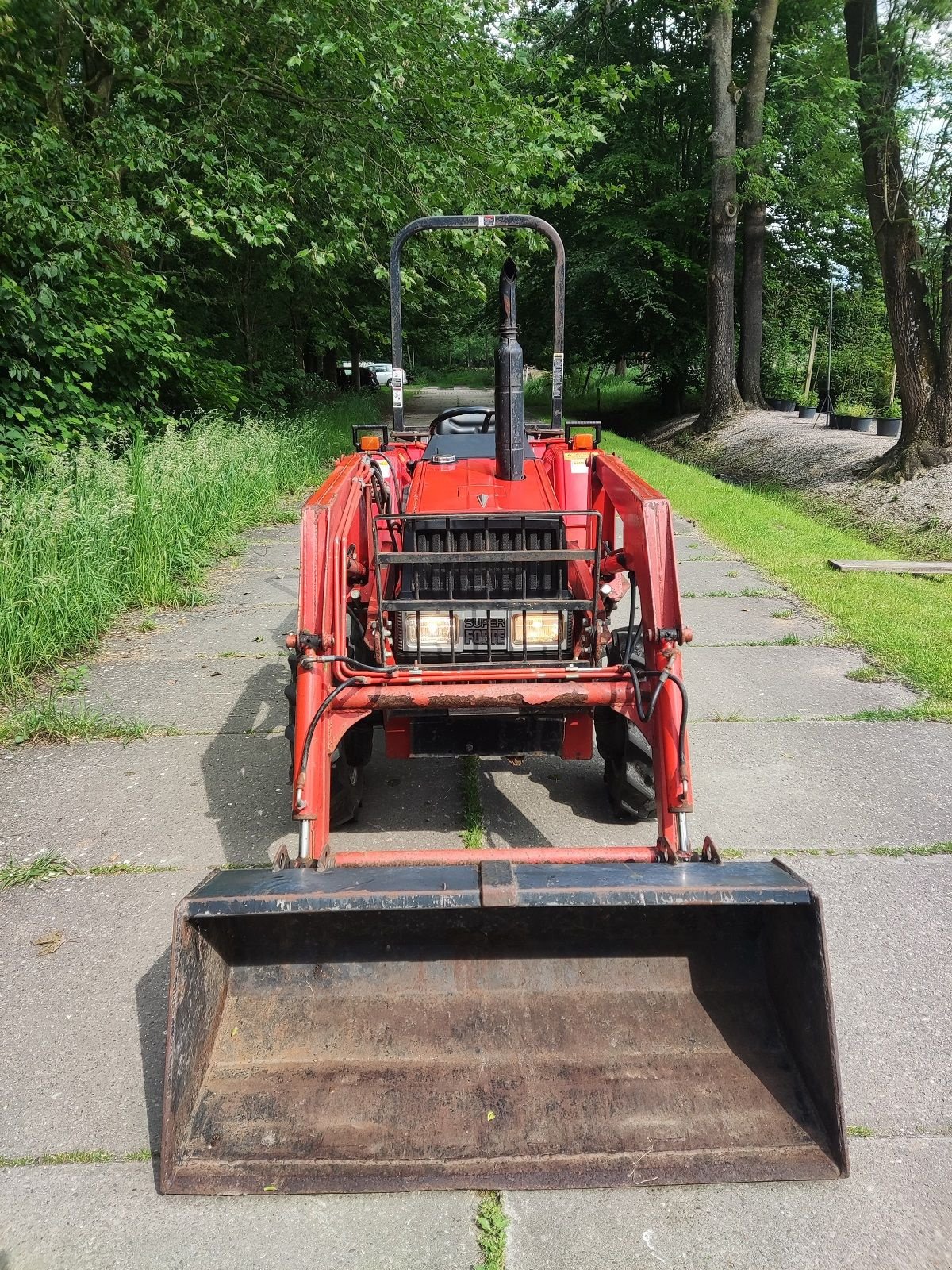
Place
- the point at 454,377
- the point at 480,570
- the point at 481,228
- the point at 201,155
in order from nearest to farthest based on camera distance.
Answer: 1. the point at 480,570
2. the point at 481,228
3. the point at 201,155
4. the point at 454,377

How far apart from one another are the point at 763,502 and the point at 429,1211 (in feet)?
36.4

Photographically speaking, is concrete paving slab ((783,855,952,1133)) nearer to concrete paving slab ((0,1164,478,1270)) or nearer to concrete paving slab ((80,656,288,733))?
concrete paving slab ((0,1164,478,1270))

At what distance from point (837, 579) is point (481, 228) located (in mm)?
4868

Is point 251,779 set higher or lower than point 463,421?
lower

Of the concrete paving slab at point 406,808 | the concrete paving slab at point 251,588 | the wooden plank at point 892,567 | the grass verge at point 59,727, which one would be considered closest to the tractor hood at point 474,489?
the concrete paving slab at point 406,808

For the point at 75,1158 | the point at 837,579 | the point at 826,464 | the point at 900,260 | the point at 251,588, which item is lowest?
the point at 75,1158

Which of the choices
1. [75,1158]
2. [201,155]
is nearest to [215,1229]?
[75,1158]

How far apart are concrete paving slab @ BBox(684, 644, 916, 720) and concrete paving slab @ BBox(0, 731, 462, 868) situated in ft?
5.93

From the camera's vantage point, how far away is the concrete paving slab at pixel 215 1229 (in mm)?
1974

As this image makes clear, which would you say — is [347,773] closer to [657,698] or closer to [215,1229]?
[657,698]

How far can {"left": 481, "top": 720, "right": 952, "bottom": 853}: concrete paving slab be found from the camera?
146 inches

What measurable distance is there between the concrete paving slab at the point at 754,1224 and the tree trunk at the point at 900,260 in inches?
Result: 413

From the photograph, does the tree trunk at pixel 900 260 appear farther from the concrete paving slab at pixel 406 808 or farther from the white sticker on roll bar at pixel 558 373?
the concrete paving slab at pixel 406 808

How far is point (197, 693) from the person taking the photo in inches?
212
